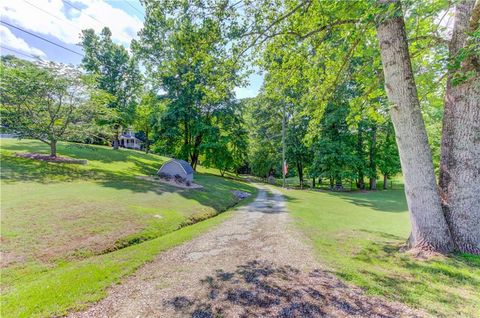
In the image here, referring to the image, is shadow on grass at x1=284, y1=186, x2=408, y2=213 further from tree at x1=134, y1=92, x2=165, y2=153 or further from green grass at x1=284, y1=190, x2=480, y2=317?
tree at x1=134, y1=92, x2=165, y2=153

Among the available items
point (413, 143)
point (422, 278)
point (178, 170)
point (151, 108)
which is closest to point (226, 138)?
point (178, 170)

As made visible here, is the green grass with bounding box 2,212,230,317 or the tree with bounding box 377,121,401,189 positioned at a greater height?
the tree with bounding box 377,121,401,189

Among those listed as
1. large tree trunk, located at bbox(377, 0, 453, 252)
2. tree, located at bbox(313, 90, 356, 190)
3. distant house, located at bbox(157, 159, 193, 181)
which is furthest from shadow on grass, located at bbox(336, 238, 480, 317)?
tree, located at bbox(313, 90, 356, 190)

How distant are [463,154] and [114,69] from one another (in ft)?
118

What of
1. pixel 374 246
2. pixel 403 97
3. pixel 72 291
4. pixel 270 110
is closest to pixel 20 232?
pixel 72 291

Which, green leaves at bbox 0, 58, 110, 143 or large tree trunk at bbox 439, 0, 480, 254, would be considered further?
green leaves at bbox 0, 58, 110, 143

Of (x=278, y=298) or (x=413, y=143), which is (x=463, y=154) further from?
(x=278, y=298)

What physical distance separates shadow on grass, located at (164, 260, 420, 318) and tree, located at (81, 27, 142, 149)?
92.7ft

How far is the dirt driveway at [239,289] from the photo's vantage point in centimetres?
352

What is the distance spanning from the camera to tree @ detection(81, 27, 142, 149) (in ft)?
97.4

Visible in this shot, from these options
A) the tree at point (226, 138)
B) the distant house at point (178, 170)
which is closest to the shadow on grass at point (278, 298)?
the distant house at point (178, 170)

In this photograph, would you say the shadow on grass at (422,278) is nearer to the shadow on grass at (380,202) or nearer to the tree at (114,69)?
the shadow on grass at (380,202)

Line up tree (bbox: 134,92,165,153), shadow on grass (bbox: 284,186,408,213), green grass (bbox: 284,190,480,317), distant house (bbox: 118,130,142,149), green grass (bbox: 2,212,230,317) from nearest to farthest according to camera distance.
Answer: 1. green grass (bbox: 284,190,480,317)
2. green grass (bbox: 2,212,230,317)
3. shadow on grass (bbox: 284,186,408,213)
4. tree (bbox: 134,92,165,153)
5. distant house (bbox: 118,130,142,149)

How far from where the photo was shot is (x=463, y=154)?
16.9ft
